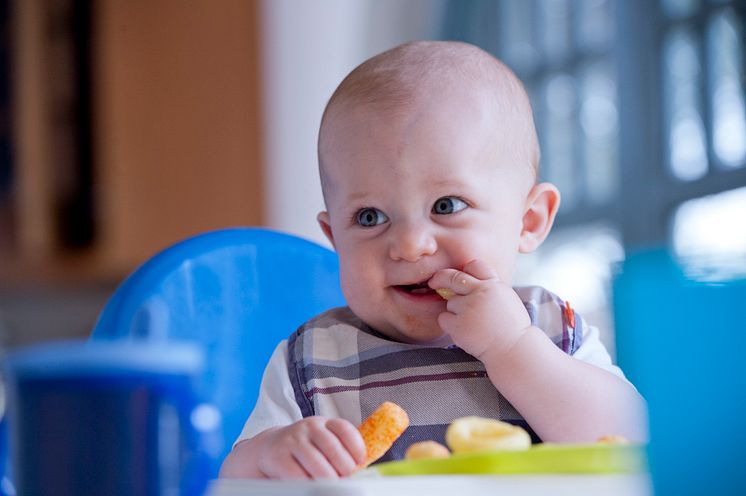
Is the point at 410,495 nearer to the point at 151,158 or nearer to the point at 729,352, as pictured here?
the point at 729,352

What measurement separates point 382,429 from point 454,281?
234 millimetres

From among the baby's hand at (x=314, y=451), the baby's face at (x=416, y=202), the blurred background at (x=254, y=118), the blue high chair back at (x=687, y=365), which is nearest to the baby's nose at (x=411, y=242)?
the baby's face at (x=416, y=202)

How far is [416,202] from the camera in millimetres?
825

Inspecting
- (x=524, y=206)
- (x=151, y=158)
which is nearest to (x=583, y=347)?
(x=524, y=206)

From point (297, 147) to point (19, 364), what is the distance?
364 centimetres

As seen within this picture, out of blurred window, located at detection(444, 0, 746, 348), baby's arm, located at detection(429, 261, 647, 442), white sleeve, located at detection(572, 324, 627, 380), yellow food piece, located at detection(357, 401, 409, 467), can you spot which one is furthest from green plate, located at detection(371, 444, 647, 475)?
blurred window, located at detection(444, 0, 746, 348)

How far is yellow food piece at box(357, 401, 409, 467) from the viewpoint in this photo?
1.94 feet

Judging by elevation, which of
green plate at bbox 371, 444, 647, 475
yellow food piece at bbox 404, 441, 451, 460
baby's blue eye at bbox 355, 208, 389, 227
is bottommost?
yellow food piece at bbox 404, 441, 451, 460

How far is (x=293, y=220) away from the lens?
3.97 meters

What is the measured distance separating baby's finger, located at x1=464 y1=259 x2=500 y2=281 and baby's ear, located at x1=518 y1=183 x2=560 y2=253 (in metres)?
0.12

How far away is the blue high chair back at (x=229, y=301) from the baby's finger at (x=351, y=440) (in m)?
0.44

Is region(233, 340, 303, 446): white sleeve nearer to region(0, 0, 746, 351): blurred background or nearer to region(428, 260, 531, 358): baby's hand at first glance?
region(428, 260, 531, 358): baby's hand

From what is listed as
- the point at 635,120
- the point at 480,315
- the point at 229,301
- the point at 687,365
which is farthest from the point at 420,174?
the point at 635,120

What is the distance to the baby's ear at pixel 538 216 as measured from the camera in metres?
0.95
